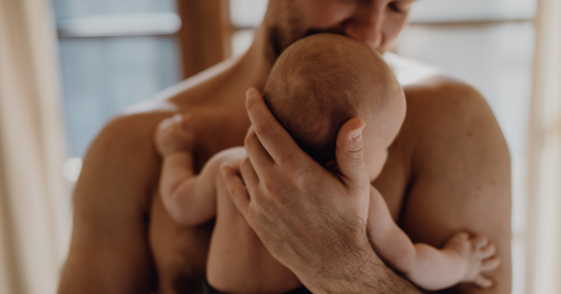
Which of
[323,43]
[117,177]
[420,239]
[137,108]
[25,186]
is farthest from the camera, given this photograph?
[25,186]

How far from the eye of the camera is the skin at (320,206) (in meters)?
0.66

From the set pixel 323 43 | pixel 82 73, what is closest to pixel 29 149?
pixel 82 73

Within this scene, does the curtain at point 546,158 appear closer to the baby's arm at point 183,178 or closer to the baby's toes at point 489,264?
the baby's toes at point 489,264

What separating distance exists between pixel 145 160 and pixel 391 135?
590 millimetres

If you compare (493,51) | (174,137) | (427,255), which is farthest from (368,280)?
(493,51)

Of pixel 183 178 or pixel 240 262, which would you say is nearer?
pixel 240 262

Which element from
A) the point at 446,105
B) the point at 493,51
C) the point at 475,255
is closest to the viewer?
the point at 475,255

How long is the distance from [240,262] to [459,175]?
Result: 0.46m

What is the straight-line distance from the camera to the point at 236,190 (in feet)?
2.27

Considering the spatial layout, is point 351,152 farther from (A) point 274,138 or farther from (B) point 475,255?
(B) point 475,255

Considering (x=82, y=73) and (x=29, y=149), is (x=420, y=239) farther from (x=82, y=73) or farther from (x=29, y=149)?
(x=82, y=73)

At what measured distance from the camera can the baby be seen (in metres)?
0.58

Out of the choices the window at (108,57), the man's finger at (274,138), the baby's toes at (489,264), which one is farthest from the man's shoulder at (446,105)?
the window at (108,57)

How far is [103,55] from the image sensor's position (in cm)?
242
